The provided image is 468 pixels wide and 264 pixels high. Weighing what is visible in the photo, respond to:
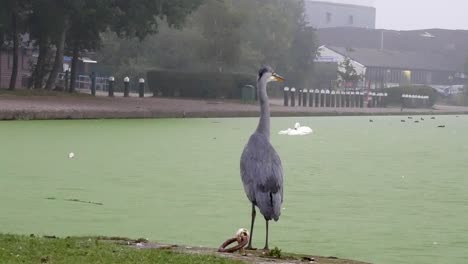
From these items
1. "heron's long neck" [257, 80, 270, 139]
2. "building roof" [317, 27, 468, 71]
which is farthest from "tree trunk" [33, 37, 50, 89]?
"building roof" [317, 27, 468, 71]

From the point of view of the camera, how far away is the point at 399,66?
102500 millimetres

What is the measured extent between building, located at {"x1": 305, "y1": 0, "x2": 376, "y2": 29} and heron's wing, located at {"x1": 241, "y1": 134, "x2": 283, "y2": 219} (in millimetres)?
112178

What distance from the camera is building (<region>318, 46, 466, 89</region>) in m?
98.3

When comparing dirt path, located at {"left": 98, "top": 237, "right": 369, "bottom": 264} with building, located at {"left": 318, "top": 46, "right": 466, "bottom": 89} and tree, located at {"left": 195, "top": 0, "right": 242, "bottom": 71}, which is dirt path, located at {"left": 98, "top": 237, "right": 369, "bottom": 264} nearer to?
tree, located at {"left": 195, "top": 0, "right": 242, "bottom": 71}

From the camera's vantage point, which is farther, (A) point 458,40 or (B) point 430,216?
(A) point 458,40

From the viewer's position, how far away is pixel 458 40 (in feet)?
397

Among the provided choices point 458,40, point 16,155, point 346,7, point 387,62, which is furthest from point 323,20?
point 16,155

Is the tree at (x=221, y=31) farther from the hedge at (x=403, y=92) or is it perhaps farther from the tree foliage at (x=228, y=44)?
the hedge at (x=403, y=92)

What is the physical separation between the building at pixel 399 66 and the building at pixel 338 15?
13.1 m

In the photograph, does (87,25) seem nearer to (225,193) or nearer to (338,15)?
(225,193)

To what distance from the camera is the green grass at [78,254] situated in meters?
6.26

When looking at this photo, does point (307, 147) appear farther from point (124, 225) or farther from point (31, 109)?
point (124, 225)

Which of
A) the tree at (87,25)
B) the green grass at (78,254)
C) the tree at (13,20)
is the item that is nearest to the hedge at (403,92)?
the tree at (87,25)

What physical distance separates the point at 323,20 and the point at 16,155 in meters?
111
